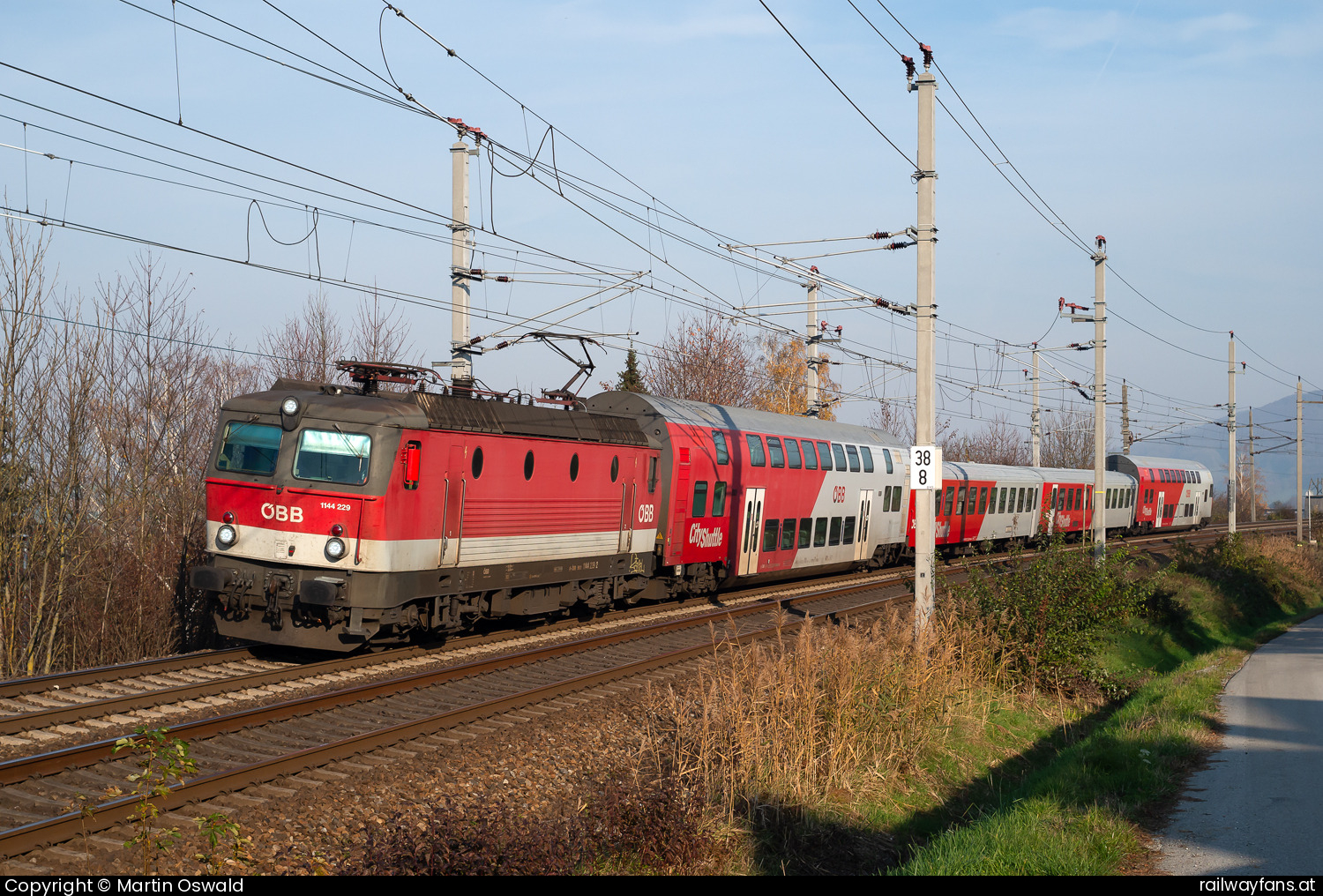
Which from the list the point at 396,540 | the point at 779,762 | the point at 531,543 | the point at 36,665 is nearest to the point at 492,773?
the point at 779,762

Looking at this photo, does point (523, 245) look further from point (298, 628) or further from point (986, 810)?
point (986, 810)

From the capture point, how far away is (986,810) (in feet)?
30.5

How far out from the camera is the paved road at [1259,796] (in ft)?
21.5

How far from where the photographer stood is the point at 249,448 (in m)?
12.3

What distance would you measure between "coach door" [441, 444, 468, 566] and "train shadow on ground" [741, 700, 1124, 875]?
19.5 feet

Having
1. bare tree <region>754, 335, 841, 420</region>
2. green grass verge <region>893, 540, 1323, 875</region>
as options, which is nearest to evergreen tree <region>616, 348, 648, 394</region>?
bare tree <region>754, 335, 841, 420</region>

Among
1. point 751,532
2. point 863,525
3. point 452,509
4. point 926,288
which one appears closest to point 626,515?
point 751,532

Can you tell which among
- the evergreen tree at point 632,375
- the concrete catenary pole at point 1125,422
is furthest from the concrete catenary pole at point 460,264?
the concrete catenary pole at point 1125,422

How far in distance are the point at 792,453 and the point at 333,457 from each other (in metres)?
12.2

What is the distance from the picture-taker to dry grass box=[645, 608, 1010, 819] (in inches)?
332

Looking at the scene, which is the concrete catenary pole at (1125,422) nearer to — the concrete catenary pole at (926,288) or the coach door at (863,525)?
the coach door at (863,525)

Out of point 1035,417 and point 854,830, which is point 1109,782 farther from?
point 1035,417

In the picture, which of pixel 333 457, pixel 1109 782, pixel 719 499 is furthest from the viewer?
pixel 719 499

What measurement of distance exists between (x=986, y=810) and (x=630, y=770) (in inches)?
134
